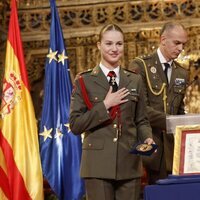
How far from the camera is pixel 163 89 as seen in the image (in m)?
3.49

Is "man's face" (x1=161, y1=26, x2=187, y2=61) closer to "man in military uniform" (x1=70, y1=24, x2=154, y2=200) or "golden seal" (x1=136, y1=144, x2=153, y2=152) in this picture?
"man in military uniform" (x1=70, y1=24, x2=154, y2=200)

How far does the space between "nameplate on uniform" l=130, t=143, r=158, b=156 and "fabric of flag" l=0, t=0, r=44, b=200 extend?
1.68m

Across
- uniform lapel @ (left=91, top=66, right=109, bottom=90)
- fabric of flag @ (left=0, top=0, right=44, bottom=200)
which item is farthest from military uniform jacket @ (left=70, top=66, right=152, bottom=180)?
fabric of flag @ (left=0, top=0, right=44, bottom=200)

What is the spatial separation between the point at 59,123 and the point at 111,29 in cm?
167

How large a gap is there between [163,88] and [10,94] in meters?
1.42

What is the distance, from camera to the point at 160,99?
3479mm

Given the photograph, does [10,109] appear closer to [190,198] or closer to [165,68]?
[165,68]

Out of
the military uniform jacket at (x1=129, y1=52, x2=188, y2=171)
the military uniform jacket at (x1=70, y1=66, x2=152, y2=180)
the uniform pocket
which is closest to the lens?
the military uniform jacket at (x1=70, y1=66, x2=152, y2=180)

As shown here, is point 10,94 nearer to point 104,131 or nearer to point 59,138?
point 59,138

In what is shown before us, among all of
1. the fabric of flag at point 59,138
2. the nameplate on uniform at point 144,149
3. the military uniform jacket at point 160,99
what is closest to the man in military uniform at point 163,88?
the military uniform jacket at point 160,99

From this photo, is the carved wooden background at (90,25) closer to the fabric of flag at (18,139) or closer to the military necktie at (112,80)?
the fabric of flag at (18,139)

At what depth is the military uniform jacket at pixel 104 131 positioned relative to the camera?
277 centimetres

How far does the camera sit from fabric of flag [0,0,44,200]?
421 cm

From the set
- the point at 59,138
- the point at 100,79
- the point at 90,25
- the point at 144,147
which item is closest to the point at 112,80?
the point at 100,79
